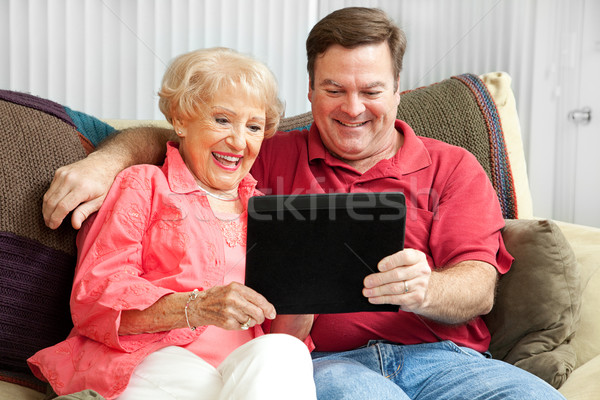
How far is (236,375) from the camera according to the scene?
1.14 meters

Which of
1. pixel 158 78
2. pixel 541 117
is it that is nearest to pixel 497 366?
pixel 541 117

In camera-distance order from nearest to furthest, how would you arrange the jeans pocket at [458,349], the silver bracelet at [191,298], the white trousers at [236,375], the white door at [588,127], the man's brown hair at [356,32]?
the white trousers at [236,375]
the silver bracelet at [191,298]
the jeans pocket at [458,349]
the man's brown hair at [356,32]
the white door at [588,127]

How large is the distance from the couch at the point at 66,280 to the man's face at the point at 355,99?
439 millimetres

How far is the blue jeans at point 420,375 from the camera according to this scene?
1.28 m

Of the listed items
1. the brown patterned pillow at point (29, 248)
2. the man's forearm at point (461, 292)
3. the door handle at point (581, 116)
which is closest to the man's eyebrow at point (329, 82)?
the man's forearm at point (461, 292)

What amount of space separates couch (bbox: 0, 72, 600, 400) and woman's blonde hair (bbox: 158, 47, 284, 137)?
31 cm

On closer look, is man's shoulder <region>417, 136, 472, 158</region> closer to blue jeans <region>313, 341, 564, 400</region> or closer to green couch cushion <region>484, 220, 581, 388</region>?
green couch cushion <region>484, 220, 581, 388</region>

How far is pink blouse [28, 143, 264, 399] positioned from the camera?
1.26m

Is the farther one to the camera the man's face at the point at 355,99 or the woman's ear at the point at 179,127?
the man's face at the point at 355,99

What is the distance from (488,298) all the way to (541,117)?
4.47ft

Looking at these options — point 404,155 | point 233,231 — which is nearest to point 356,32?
point 404,155

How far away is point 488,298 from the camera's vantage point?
149cm

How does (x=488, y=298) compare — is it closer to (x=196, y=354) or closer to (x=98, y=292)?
(x=196, y=354)

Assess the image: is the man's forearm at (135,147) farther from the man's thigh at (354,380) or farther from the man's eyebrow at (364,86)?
the man's thigh at (354,380)
